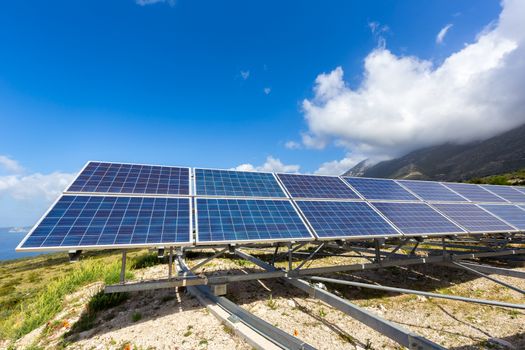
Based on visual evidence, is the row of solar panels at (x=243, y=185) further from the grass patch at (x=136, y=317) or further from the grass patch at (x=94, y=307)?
the grass patch at (x=94, y=307)

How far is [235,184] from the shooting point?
43.6 ft

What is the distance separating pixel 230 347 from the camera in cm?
720

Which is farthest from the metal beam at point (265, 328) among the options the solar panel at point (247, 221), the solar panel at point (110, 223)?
the solar panel at point (110, 223)

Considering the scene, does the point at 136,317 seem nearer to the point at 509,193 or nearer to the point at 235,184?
the point at 235,184

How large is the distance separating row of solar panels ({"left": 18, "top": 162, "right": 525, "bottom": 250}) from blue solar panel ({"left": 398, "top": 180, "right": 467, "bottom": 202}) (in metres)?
0.19

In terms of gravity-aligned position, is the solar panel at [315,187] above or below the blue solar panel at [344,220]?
above

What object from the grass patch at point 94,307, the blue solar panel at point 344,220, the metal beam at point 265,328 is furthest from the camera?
the blue solar panel at point 344,220

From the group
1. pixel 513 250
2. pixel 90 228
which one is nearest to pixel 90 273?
pixel 90 228

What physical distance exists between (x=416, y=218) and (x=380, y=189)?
388 cm

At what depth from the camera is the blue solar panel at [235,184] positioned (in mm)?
12203

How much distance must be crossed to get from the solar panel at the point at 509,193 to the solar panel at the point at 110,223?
25.4 metres

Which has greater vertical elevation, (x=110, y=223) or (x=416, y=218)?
(x=110, y=223)

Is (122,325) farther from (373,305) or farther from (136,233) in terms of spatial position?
(373,305)

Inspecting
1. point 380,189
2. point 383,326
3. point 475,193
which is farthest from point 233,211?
point 475,193
